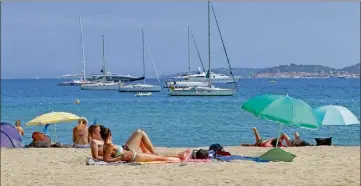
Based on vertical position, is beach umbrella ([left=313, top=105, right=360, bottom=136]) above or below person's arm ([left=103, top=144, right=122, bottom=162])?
above

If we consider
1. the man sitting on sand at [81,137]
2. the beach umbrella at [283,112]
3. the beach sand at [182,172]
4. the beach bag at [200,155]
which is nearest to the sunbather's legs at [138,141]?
the beach sand at [182,172]

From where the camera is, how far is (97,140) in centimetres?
1131

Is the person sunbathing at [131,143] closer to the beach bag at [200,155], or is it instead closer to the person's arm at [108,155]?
the person's arm at [108,155]

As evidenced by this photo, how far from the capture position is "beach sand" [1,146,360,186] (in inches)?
350

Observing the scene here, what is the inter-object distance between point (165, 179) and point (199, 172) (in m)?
0.94

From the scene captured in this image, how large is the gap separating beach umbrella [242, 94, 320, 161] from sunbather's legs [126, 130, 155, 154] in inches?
82.6

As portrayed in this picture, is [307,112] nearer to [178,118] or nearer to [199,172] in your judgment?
[199,172]

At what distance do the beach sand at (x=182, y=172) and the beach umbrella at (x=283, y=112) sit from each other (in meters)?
0.73

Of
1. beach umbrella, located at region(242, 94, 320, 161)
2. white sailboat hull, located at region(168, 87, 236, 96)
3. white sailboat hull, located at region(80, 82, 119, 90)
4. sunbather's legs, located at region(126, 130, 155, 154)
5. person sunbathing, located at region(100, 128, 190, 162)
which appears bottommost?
white sailboat hull, located at region(80, 82, 119, 90)

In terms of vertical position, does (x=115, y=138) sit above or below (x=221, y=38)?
below

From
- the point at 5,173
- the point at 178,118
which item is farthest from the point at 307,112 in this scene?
the point at 178,118

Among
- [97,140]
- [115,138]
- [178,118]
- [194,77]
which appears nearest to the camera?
[97,140]

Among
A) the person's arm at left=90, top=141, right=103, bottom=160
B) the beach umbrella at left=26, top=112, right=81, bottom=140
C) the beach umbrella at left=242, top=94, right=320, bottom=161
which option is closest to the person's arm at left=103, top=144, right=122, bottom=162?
the person's arm at left=90, top=141, right=103, bottom=160

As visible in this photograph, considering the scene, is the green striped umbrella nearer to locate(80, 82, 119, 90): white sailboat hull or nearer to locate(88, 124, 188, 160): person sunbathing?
locate(88, 124, 188, 160): person sunbathing
